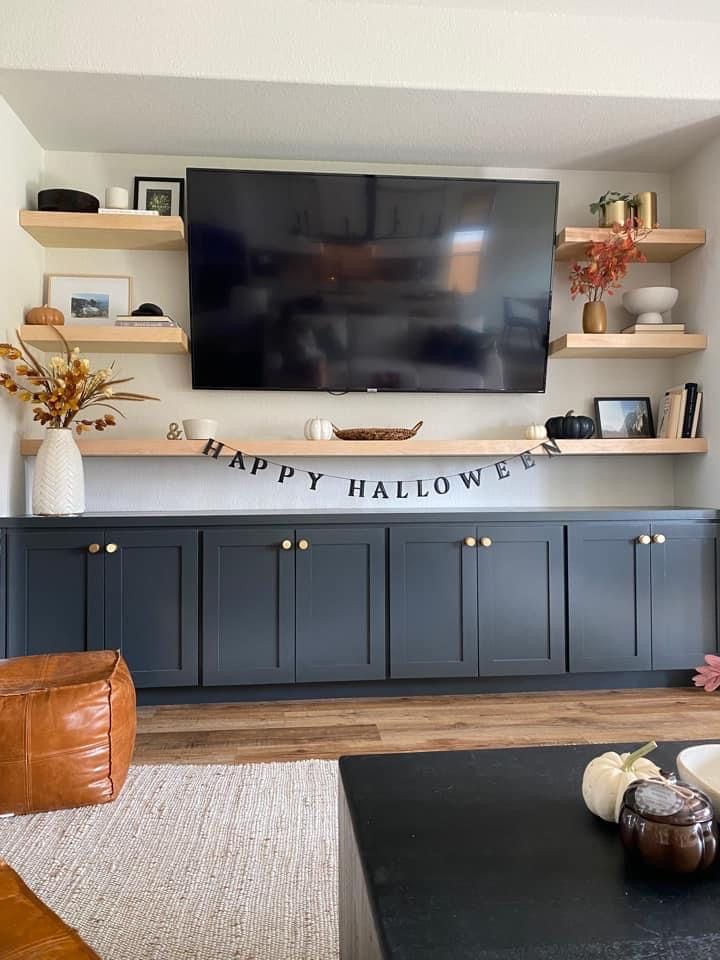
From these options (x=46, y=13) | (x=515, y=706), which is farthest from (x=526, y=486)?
(x=46, y=13)

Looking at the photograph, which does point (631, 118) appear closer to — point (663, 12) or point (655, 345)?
point (663, 12)

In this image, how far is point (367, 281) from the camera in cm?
321

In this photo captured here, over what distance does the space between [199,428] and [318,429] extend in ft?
1.74

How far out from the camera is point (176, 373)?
331 centimetres

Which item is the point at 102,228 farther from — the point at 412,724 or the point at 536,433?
the point at 412,724

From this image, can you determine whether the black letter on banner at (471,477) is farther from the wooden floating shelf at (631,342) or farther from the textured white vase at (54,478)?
the textured white vase at (54,478)

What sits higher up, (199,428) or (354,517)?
(199,428)

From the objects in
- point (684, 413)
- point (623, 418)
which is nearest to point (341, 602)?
point (623, 418)

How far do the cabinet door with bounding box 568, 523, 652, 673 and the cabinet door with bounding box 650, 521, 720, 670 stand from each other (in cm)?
5

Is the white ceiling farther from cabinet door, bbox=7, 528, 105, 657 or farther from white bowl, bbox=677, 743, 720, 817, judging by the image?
white bowl, bbox=677, 743, 720, 817

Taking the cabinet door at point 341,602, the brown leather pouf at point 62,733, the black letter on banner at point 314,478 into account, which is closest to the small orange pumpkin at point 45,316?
the black letter on banner at point 314,478

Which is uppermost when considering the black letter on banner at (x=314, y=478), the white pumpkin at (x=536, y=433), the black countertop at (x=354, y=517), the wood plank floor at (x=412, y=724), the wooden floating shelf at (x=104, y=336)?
the wooden floating shelf at (x=104, y=336)

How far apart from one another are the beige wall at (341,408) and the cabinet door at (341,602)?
525 mm

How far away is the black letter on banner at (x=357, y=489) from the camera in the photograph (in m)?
3.28
